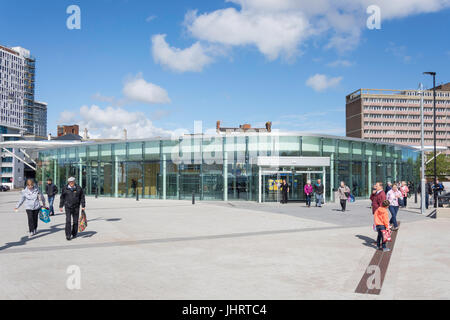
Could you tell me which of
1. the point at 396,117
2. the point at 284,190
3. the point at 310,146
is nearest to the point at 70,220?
the point at 284,190

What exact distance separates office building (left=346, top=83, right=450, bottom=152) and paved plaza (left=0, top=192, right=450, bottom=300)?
4368 inches

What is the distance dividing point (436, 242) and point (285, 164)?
16.4 meters

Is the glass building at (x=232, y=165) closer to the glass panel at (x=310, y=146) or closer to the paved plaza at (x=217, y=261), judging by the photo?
the glass panel at (x=310, y=146)

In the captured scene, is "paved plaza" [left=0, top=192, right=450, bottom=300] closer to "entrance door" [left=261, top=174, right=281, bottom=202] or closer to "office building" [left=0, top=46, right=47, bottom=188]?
"entrance door" [left=261, top=174, right=281, bottom=202]

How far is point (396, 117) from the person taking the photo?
121m

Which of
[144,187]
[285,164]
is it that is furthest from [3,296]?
[144,187]

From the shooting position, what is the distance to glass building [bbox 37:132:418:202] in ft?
92.4

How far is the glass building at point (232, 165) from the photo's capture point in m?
28.2

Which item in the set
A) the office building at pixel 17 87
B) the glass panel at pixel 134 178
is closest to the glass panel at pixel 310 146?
the glass panel at pixel 134 178

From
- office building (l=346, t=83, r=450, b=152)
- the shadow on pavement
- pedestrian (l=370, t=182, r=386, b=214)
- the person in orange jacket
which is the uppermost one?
office building (l=346, t=83, r=450, b=152)

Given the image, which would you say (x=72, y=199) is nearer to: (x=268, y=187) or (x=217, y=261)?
(x=217, y=261)

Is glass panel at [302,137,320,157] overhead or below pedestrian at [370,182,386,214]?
overhead

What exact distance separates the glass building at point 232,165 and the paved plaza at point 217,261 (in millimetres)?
13688

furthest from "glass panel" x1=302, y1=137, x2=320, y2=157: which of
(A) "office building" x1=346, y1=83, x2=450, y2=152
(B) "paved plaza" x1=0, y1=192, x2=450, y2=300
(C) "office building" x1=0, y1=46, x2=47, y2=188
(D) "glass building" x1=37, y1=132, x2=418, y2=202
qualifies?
(C) "office building" x1=0, y1=46, x2=47, y2=188
